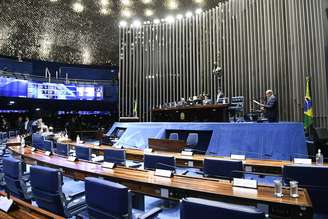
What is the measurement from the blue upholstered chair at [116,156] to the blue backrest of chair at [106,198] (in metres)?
1.84

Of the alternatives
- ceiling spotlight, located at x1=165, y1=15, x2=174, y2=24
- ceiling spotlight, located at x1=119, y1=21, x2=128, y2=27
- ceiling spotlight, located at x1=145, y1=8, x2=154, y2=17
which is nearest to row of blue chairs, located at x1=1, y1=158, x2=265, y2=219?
ceiling spotlight, located at x1=145, y1=8, x2=154, y2=17

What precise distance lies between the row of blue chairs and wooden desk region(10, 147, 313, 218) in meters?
0.36

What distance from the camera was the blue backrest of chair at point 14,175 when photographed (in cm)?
267

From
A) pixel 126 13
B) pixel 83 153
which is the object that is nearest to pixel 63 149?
pixel 83 153

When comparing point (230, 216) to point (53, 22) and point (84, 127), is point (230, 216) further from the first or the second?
point (84, 127)

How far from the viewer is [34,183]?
231 centimetres

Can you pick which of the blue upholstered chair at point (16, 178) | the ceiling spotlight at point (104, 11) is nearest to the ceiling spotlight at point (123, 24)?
the ceiling spotlight at point (104, 11)

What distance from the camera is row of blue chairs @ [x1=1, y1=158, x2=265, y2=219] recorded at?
124cm

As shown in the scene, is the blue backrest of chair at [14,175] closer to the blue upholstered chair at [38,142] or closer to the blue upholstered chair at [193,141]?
the blue upholstered chair at [38,142]

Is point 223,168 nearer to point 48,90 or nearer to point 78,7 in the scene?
point 78,7

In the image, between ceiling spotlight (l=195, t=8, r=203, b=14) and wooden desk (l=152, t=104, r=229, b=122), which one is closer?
wooden desk (l=152, t=104, r=229, b=122)

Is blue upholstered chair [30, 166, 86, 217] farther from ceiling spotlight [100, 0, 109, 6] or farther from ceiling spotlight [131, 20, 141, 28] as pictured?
ceiling spotlight [131, 20, 141, 28]

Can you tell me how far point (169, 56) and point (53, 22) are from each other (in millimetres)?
6141

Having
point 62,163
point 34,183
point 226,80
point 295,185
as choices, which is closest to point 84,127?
point 226,80
